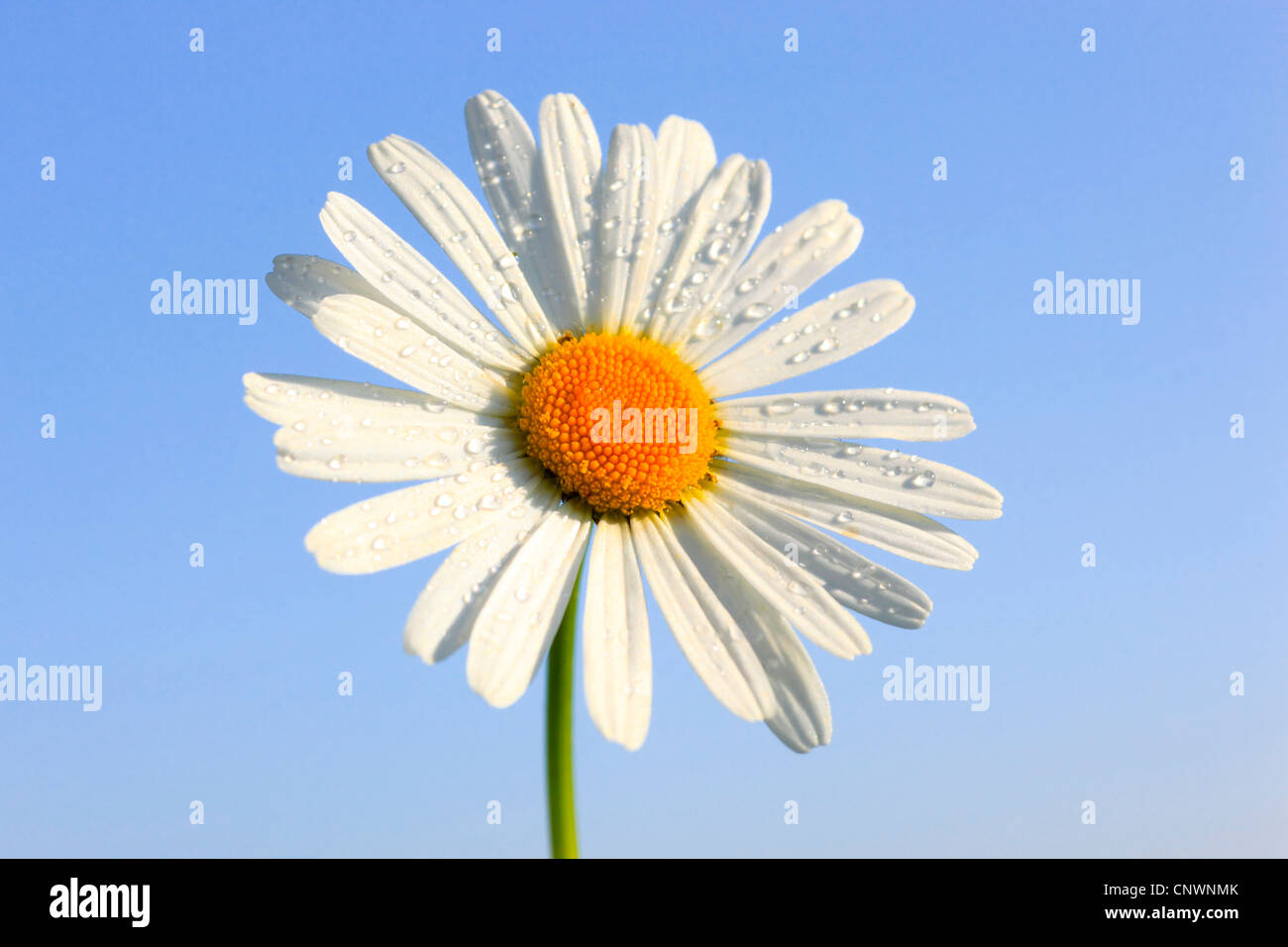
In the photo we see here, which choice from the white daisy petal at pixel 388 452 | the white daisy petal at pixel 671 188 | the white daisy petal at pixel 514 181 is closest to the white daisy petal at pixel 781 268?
the white daisy petal at pixel 671 188

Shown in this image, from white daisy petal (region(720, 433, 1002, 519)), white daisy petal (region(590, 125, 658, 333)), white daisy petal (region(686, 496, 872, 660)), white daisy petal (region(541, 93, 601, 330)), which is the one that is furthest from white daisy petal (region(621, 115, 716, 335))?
white daisy petal (region(686, 496, 872, 660))

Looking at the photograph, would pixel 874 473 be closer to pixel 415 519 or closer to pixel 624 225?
pixel 624 225

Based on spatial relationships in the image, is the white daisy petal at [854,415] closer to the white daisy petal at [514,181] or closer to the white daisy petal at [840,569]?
the white daisy petal at [840,569]

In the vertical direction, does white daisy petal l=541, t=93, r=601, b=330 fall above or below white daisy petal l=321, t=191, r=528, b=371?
above

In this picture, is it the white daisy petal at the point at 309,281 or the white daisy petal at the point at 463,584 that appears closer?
the white daisy petal at the point at 463,584

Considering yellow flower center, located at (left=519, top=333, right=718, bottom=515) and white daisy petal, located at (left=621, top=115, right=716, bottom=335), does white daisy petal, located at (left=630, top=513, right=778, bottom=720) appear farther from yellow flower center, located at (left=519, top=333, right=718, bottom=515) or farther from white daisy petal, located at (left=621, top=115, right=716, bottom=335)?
white daisy petal, located at (left=621, top=115, right=716, bottom=335)

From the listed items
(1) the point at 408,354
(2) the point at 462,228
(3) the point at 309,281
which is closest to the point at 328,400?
(1) the point at 408,354
